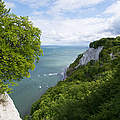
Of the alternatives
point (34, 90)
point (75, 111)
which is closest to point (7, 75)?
point (75, 111)

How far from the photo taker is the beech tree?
→ 19.8 ft

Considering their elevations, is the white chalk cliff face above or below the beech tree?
below

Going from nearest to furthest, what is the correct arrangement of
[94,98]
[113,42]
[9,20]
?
1. [9,20]
2. [94,98]
3. [113,42]

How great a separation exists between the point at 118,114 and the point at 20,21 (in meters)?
7.66

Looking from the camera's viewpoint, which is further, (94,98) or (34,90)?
(34,90)

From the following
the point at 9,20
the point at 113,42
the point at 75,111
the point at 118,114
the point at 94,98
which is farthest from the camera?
the point at 113,42

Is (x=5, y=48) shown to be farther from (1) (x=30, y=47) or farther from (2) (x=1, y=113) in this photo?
(2) (x=1, y=113)

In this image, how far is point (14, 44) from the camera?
6254 millimetres

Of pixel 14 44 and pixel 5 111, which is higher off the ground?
pixel 14 44

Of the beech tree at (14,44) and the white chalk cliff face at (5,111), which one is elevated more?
the beech tree at (14,44)

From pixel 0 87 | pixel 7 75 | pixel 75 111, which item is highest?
pixel 7 75

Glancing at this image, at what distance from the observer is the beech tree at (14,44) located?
604 cm

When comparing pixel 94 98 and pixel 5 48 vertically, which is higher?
pixel 5 48

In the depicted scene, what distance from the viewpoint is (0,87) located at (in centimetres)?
655
